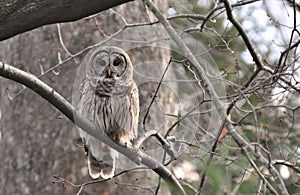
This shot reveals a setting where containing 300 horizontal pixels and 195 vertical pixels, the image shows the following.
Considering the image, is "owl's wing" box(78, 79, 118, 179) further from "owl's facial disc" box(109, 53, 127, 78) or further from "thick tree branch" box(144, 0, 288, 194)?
"thick tree branch" box(144, 0, 288, 194)

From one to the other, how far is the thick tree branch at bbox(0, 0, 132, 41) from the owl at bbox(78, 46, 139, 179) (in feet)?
4.61

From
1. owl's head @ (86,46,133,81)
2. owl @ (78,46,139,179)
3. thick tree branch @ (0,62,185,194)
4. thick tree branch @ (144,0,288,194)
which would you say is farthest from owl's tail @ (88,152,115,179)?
thick tree branch @ (144,0,288,194)

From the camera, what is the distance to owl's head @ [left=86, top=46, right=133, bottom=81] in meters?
3.70

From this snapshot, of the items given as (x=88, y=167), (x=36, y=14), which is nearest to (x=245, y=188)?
(x=36, y=14)

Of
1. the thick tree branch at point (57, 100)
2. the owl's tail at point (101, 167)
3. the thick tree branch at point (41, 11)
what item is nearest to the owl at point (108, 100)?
the owl's tail at point (101, 167)

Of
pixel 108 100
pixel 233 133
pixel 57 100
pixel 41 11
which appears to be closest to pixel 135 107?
pixel 108 100

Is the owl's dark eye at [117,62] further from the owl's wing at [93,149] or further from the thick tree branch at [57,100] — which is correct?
the thick tree branch at [57,100]

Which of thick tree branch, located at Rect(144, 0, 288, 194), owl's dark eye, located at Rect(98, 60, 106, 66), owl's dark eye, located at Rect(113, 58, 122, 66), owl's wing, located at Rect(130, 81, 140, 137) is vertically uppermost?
owl's dark eye, located at Rect(113, 58, 122, 66)

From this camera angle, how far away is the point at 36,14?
7.32ft

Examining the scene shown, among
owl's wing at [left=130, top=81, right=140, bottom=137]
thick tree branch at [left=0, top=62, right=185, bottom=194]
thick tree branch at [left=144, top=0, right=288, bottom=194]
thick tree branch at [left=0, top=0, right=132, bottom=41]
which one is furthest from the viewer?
owl's wing at [left=130, top=81, right=140, bottom=137]

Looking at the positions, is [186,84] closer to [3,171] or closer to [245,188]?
[3,171]

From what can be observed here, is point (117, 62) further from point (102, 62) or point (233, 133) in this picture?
point (233, 133)

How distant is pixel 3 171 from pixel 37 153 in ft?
0.90

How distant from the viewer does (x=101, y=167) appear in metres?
3.88
